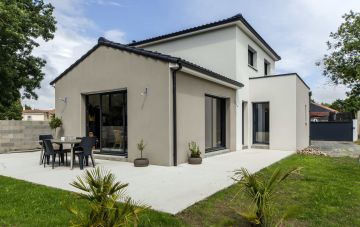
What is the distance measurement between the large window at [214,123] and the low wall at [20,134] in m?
9.78

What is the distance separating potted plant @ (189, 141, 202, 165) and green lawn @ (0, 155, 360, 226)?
11.3 feet

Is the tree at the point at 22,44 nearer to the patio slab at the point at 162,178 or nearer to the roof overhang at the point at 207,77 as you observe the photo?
the patio slab at the point at 162,178

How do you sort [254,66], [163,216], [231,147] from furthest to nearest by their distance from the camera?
1. [254,66]
2. [231,147]
3. [163,216]

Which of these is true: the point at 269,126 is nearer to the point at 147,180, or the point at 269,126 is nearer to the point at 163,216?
the point at 147,180

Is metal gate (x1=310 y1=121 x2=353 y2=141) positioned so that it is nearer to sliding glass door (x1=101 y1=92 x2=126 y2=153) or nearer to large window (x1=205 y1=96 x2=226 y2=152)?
large window (x1=205 y1=96 x2=226 y2=152)

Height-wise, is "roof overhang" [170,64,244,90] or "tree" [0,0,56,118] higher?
"tree" [0,0,56,118]

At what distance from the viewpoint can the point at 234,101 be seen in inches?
567

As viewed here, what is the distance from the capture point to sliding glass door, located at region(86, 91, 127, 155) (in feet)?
37.1

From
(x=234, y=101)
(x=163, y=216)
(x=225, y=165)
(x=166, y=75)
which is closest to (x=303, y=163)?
(x=225, y=165)

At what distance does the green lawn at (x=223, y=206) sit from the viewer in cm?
441

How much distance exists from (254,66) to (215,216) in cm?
1397

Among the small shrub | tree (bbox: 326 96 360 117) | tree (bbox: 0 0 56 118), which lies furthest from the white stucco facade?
tree (bbox: 0 0 56 118)

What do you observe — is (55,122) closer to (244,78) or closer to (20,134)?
(20,134)

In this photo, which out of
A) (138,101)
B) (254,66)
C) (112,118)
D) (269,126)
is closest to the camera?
(138,101)
